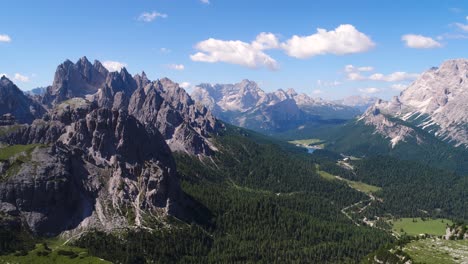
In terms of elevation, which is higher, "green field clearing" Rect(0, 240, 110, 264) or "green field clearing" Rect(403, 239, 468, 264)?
"green field clearing" Rect(403, 239, 468, 264)

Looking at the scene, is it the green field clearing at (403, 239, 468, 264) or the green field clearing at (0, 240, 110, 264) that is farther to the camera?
the green field clearing at (0, 240, 110, 264)

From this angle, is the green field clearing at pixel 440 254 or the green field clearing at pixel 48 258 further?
the green field clearing at pixel 48 258

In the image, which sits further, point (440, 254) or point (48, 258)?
point (48, 258)

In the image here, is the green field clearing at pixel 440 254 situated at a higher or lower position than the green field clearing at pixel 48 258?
higher

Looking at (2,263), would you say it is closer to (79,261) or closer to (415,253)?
(79,261)

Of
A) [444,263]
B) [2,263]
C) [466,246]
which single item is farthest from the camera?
[466,246]

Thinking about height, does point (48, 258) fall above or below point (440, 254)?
below

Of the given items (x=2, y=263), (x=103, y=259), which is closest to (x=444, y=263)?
(x=103, y=259)

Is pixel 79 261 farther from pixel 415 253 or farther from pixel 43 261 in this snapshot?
pixel 415 253

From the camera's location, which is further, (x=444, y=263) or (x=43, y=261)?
(x=43, y=261)

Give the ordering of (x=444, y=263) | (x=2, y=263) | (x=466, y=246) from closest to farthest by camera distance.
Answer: (x=444, y=263), (x=2, y=263), (x=466, y=246)
